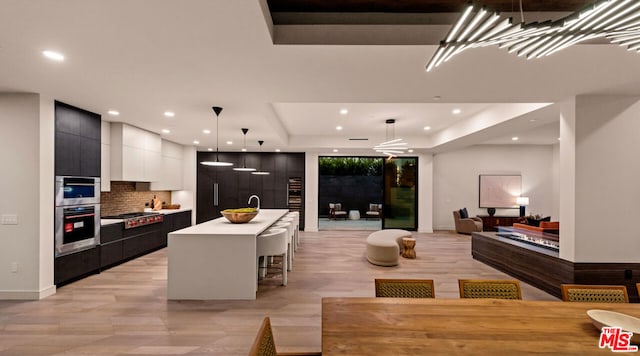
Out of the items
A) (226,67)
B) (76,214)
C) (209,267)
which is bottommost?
(209,267)

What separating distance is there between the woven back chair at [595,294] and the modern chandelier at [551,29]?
1572 millimetres

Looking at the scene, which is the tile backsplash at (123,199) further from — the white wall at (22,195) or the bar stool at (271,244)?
the bar stool at (271,244)

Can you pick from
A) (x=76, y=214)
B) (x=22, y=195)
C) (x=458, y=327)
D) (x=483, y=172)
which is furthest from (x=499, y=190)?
(x=22, y=195)

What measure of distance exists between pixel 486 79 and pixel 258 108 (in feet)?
9.87

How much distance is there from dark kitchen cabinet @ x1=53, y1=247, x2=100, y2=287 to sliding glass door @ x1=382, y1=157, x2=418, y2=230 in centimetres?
763

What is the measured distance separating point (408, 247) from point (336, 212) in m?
6.93

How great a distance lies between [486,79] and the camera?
10.1 feet

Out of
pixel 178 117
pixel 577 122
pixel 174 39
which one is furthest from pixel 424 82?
pixel 178 117

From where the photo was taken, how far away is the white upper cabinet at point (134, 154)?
5.43 m

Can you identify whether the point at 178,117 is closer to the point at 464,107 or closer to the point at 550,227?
the point at 464,107

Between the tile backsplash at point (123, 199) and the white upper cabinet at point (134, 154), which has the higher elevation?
the white upper cabinet at point (134, 154)

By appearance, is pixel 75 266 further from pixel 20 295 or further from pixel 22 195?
pixel 22 195

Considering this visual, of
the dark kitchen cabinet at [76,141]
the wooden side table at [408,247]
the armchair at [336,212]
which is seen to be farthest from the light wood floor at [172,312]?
the armchair at [336,212]

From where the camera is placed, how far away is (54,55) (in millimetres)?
2537
